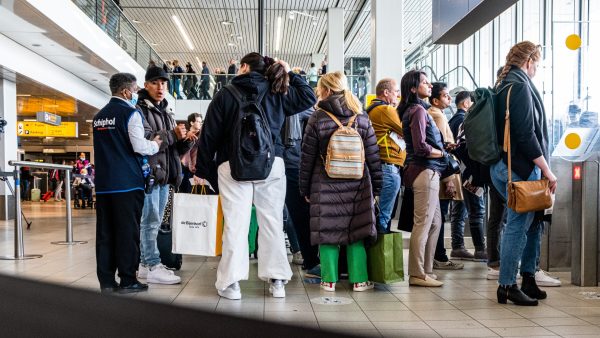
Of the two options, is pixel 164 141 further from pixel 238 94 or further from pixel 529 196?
pixel 529 196

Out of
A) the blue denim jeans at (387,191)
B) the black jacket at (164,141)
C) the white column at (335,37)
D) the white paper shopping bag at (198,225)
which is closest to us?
the white paper shopping bag at (198,225)

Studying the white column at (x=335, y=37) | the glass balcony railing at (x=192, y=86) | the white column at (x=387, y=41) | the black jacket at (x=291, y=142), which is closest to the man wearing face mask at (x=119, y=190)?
the black jacket at (x=291, y=142)

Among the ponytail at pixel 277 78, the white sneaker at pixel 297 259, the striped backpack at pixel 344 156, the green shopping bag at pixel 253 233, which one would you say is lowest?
the white sneaker at pixel 297 259

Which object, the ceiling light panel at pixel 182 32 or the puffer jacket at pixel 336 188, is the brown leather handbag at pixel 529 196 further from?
the ceiling light panel at pixel 182 32

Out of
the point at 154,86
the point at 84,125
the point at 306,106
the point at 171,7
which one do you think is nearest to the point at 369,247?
the point at 306,106

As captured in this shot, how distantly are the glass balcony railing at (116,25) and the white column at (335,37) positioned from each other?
5961 millimetres

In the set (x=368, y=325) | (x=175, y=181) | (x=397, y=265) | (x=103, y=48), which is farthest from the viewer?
(x=103, y=48)

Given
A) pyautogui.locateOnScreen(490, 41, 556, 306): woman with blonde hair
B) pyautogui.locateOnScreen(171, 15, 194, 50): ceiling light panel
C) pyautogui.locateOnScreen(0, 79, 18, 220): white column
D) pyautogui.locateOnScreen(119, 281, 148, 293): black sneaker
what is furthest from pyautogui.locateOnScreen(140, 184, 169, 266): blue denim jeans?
pyautogui.locateOnScreen(171, 15, 194, 50): ceiling light panel

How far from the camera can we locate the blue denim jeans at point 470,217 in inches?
232

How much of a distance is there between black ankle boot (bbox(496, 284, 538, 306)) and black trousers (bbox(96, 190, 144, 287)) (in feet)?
7.82

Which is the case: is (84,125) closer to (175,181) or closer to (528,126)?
(175,181)

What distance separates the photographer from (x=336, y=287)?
15.3ft

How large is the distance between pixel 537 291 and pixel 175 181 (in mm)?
2778

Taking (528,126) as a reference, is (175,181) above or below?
below
